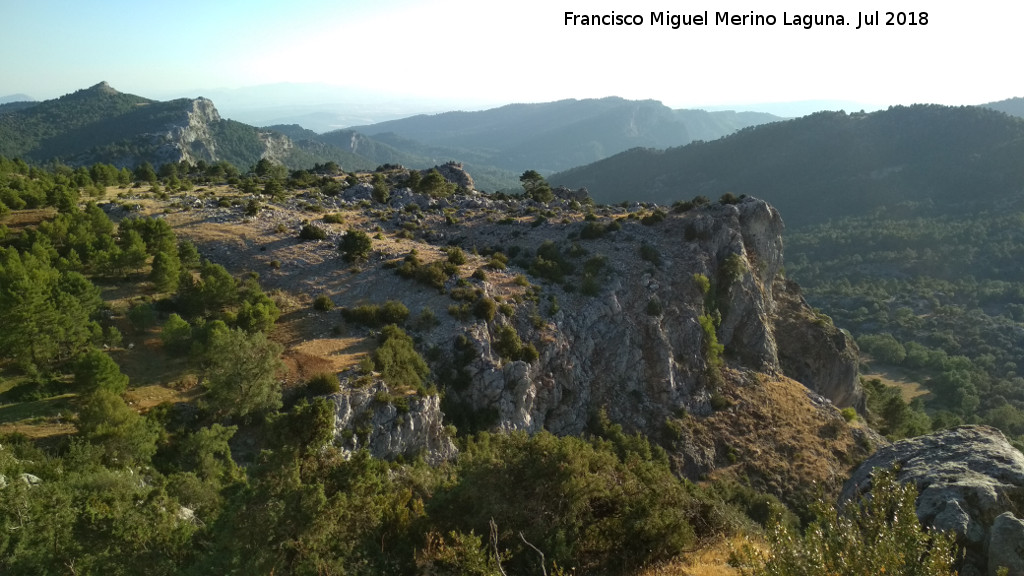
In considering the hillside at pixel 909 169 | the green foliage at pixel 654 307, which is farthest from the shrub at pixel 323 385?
the hillside at pixel 909 169

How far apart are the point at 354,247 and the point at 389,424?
64.7ft

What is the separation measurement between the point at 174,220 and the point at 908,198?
21403 cm

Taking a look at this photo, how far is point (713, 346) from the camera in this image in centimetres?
4400

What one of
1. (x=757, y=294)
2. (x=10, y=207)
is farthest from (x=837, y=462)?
(x=10, y=207)

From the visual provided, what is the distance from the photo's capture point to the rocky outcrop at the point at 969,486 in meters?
13.8

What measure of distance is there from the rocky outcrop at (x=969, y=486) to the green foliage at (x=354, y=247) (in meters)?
35.5

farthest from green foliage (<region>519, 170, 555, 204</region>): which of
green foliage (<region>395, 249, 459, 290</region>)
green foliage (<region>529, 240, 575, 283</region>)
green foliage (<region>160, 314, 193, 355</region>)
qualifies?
green foliage (<region>160, 314, 193, 355</region>)

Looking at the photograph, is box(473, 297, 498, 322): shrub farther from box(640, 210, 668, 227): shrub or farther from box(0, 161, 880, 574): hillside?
box(640, 210, 668, 227): shrub

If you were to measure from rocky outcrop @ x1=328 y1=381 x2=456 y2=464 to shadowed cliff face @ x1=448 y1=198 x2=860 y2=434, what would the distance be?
4548 mm

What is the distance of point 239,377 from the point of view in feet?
73.1

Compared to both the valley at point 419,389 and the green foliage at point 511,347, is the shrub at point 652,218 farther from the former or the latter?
the green foliage at point 511,347

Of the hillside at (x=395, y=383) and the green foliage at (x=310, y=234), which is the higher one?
the green foliage at (x=310, y=234)

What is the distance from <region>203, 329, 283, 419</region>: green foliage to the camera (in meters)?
22.1

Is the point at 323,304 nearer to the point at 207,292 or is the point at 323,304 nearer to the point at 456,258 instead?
the point at 207,292
